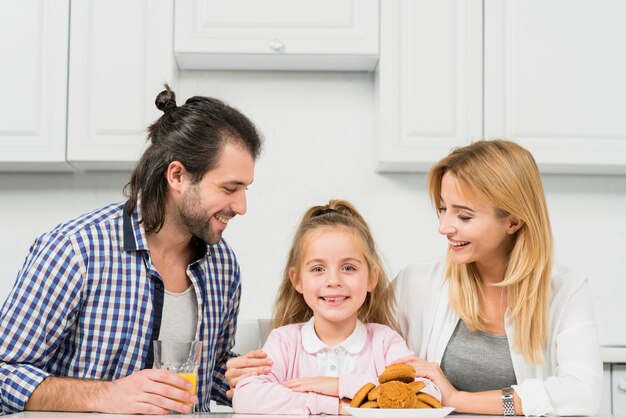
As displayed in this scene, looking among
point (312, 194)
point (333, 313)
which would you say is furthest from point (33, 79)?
point (333, 313)

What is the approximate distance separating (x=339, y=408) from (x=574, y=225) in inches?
72.8

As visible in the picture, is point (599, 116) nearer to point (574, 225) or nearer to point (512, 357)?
point (574, 225)

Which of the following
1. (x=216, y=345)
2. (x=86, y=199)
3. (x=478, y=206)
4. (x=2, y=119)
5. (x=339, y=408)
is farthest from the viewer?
(x=86, y=199)

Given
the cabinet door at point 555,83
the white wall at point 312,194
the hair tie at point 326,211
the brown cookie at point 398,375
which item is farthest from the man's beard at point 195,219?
the cabinet door at point 555,83

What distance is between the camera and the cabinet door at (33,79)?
2746 millimetres

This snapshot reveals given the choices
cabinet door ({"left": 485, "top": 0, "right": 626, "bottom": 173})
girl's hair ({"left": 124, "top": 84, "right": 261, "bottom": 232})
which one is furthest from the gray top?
cabinet door ({"left": 485, "top": 0, "right": 626, "bottom": 173})

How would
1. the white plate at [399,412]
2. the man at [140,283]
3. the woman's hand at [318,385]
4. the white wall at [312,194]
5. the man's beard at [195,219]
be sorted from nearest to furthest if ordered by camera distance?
the white plate at [399,412], the woman's hand at [318,385], the man at [140,283], the man's beard at [195,219], the white wall at [312,194]

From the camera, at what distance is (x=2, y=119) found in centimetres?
274

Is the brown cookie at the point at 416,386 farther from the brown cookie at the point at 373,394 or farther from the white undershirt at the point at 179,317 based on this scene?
the white undershirt at the point at 179,317

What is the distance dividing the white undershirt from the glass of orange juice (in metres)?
0.42

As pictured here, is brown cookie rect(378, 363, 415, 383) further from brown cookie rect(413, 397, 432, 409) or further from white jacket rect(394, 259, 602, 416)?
white jacket rect(394, 259, 602, 416)

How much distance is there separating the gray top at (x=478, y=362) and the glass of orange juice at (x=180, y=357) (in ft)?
Answer: 2.39

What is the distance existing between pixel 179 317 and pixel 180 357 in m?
0.47

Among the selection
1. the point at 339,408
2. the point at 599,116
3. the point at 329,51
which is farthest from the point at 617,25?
the point at 339,408
